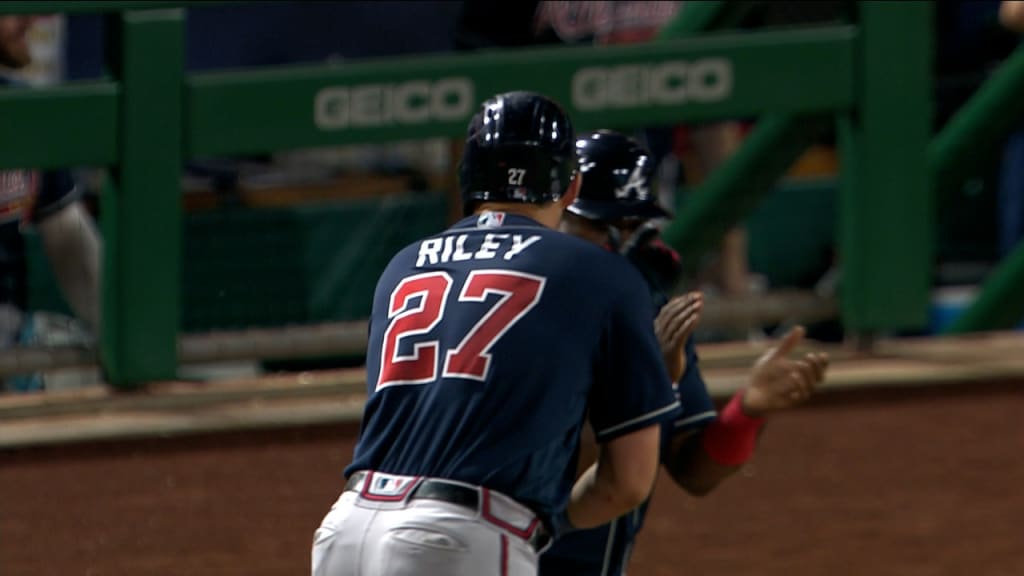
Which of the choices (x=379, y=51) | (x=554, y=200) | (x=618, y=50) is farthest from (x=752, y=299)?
(x=554, y=200)

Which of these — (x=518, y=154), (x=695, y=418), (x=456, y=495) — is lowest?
(x=695, y=418)

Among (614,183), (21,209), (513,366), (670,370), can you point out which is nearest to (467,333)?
(513,366)

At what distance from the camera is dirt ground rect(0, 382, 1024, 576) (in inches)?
219

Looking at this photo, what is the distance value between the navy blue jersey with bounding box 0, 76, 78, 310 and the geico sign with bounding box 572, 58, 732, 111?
1.71 metres

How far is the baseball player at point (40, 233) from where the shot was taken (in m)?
6.43

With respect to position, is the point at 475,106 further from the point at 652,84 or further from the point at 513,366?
the point at 513,366

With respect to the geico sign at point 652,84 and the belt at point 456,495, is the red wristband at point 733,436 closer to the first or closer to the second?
the belt at point 456,495

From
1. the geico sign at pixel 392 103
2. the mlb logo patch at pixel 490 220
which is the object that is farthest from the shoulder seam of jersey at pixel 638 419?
the geico sign at pixel 392 103

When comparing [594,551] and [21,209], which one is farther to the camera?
[21,209]

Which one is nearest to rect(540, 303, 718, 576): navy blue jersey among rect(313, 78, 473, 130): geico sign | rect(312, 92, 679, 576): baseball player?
rect(312, 92, 679, 576): baseball player

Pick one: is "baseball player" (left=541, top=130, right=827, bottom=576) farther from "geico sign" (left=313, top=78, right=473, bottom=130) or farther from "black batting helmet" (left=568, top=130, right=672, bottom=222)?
"geico sign" (left=313, top=78, right=473, bottom=130)

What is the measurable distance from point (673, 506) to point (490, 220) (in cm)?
303

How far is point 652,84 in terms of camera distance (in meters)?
6.74

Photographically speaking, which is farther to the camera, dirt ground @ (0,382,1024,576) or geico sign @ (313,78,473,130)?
geico sign @ (313,78,473,130)
